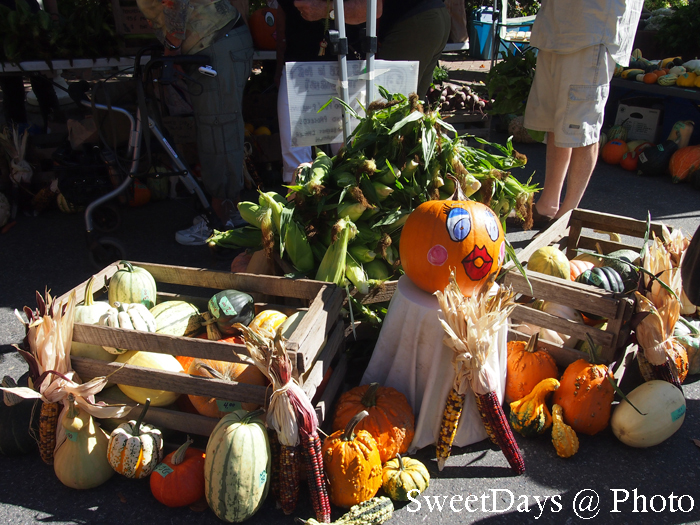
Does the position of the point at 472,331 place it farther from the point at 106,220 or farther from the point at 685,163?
the point at 685,163

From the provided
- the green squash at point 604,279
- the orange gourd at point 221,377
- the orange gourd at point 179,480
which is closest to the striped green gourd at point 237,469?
the orange gourd at point 179,480

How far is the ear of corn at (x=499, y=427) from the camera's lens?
7.34ft

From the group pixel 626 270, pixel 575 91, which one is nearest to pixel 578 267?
pixel 626 270

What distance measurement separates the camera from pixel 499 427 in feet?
7.39

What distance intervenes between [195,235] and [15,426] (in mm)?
2570

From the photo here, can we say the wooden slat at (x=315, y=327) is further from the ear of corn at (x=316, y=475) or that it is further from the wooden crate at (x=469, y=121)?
the wooden crate at (x=469, y=121)

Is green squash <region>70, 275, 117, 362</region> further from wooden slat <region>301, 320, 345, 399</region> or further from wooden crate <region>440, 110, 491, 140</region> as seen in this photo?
wooden crate <region>440, 110, 491, 140</region>

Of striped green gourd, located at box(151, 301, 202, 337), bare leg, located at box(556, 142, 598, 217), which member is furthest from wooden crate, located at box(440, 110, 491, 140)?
striped green gourd, located at box(151, 301, 202, 337)

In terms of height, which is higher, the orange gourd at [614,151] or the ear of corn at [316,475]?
the ear of corn at [316,475]

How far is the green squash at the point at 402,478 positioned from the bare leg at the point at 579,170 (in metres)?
2.82

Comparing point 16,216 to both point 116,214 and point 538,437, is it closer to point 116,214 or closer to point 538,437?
point 116,214

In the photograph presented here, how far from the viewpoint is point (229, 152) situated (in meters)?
4.45

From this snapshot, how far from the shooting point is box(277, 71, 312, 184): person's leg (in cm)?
422

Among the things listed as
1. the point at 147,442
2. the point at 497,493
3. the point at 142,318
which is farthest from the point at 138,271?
the point at 497,493
